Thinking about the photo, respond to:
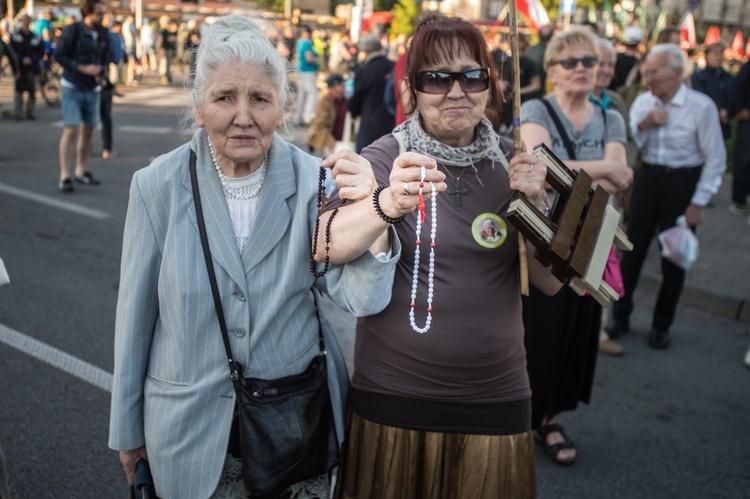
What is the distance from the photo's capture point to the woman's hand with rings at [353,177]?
180 cm

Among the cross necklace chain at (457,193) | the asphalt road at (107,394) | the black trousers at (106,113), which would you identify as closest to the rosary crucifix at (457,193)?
the cross necklace chain at (457,193)

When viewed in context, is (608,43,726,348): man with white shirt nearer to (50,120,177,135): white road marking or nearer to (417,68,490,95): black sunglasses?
(417,68,490,95): black sunglasses

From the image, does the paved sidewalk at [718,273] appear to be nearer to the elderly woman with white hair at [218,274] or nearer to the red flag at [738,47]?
the elderly woman with white hair at [218,274]

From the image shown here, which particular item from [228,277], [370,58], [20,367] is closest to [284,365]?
[228,277]

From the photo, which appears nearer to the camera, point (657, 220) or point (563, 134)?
point (563, 134)

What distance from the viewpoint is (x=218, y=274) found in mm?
1946

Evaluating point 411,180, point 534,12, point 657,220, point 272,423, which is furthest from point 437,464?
point 534,12

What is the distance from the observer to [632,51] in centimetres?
1029

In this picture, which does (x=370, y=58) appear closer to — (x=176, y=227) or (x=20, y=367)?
(x=20, y=367)

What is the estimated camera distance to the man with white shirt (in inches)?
199

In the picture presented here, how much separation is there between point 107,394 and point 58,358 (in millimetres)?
576

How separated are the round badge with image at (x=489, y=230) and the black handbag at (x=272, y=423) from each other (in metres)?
0.64

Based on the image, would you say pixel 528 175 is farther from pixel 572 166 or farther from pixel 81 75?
pixel 81 75

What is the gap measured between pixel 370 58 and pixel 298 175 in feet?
22.0
